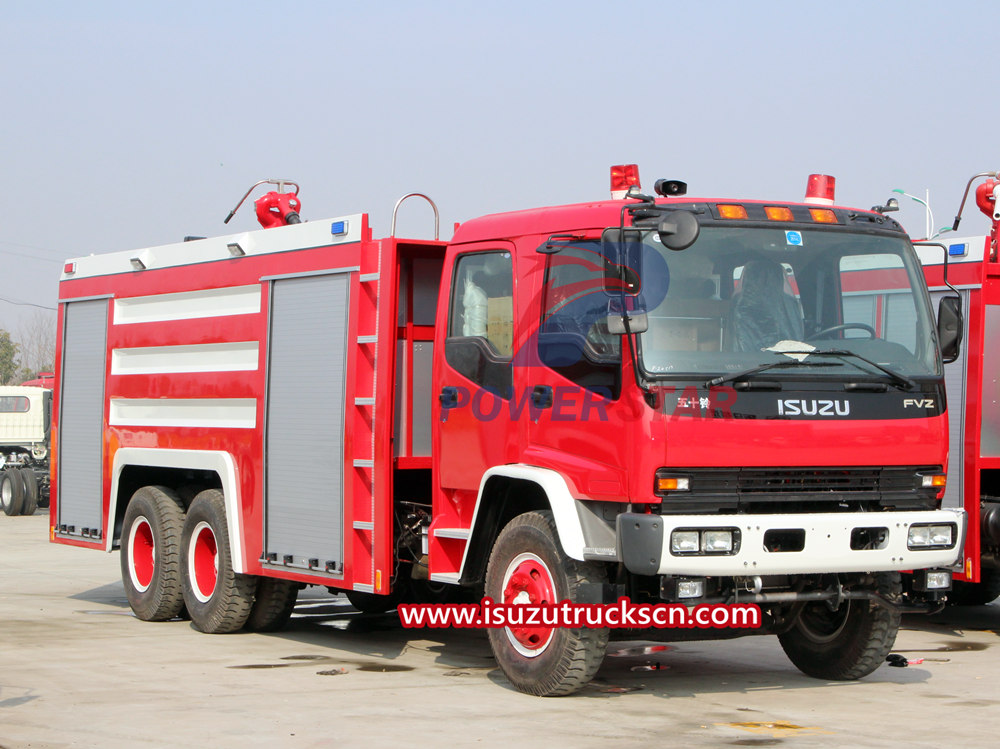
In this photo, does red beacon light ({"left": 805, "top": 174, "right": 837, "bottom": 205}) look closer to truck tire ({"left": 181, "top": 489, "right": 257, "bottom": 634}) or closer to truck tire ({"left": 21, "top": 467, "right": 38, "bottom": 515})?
truck tire ({"left": 181, "top": 489, "right": 257, "bottom": 634})

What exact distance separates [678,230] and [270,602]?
5.21 meters

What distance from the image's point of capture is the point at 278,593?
11.1 metres

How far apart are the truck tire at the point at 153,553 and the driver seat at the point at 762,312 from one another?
18.7 feet

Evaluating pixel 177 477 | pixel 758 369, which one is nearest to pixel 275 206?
pixel 177 477

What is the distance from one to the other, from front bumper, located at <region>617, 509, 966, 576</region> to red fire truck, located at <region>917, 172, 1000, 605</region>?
9.17ft

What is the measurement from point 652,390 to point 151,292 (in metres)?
5.81

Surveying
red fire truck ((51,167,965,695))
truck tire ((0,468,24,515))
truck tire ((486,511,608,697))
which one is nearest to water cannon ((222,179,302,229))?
red fire truck ((51,167,965,695))

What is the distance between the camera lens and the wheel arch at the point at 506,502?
784cm

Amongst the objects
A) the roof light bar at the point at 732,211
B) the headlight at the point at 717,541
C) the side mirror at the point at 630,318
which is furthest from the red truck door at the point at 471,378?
the headlight at the point at 717,541

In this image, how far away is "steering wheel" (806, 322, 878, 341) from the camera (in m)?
7.86

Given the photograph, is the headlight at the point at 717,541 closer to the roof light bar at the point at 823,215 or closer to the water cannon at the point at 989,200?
the roof light bar at the point at 823,215

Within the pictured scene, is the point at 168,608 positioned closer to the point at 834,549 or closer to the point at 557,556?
the point at 557,556

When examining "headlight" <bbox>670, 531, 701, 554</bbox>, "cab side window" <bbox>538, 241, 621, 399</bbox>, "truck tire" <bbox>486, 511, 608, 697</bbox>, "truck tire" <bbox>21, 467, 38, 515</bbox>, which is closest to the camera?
"headlight" <bbox>670, 531, 701, 554</bbox>

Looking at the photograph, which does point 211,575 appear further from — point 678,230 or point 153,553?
point 678,230
